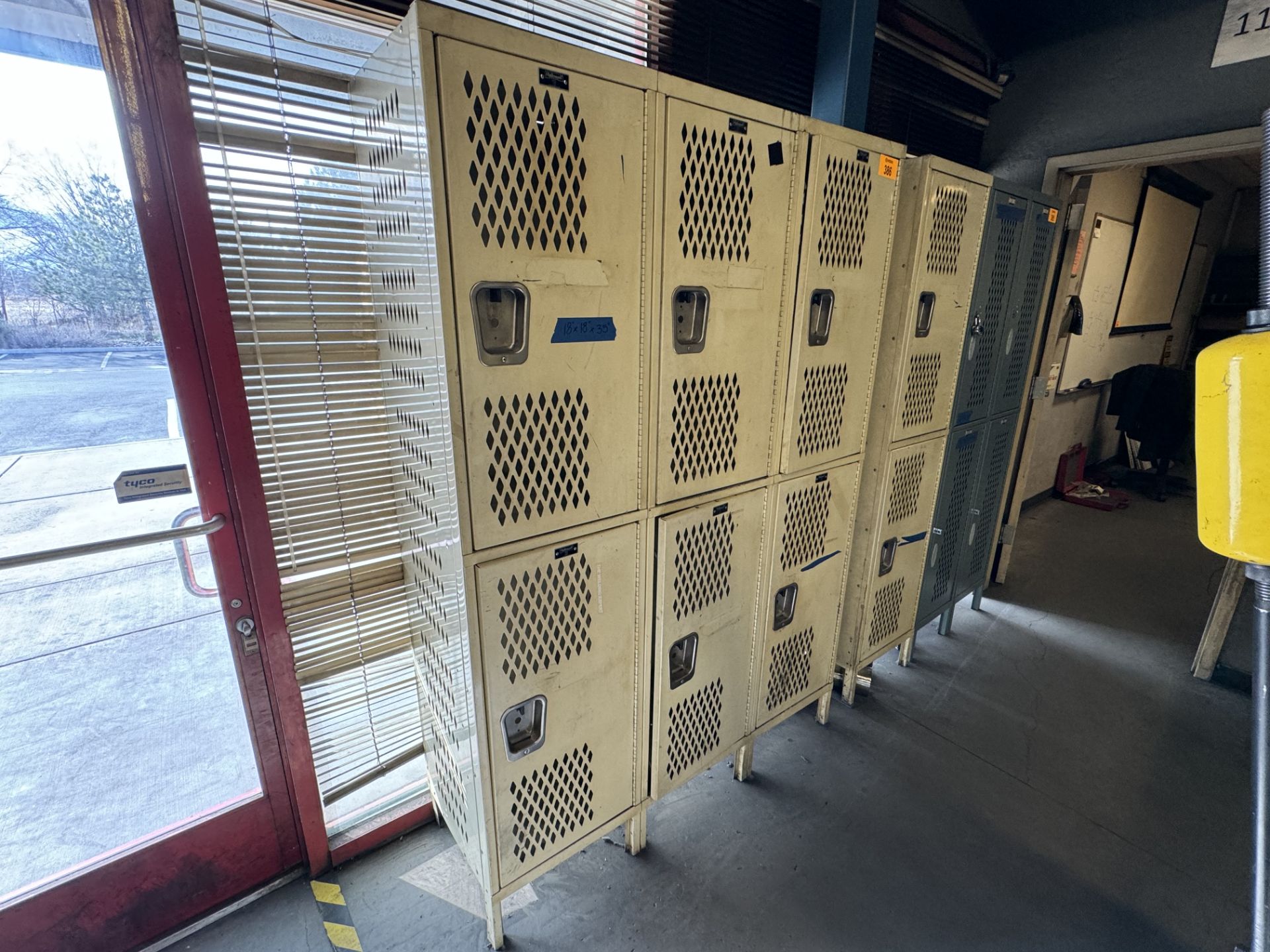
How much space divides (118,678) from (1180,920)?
3.20 m

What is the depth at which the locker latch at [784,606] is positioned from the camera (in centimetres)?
208

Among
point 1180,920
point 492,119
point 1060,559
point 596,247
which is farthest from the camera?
point 1060,559

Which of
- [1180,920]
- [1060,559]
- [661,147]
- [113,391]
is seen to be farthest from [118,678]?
[1060,559]

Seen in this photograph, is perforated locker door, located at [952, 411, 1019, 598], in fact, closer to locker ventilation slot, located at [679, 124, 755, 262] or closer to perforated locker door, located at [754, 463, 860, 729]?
perforated locker door, located at [754, 463, 860, 729]

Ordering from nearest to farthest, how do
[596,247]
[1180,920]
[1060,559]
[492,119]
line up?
[492,119] < [596,247] < [1180,920] < [1060,559]

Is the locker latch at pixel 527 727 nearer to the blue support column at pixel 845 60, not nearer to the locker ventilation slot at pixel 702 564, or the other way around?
the locker ventilation slot at pixel 702 564

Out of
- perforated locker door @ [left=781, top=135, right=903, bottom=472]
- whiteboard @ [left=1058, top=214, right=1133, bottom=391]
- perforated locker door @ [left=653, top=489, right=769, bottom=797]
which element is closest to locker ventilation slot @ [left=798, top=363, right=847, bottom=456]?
perforated locker door @ [left=781, top=135, right=903, bottom=472]

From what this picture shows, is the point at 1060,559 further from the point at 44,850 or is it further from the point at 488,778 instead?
the point at 44,850

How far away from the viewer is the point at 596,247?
1262mm

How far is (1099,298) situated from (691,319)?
17.6 ft

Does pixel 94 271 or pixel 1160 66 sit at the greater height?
pixel 1160 66

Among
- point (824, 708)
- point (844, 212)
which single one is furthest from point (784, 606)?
point (844, 212)

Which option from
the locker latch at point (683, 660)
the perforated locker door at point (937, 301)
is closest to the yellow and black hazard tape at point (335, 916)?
the locker latch at point (683, 660)

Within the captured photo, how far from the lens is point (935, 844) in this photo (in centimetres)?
198
